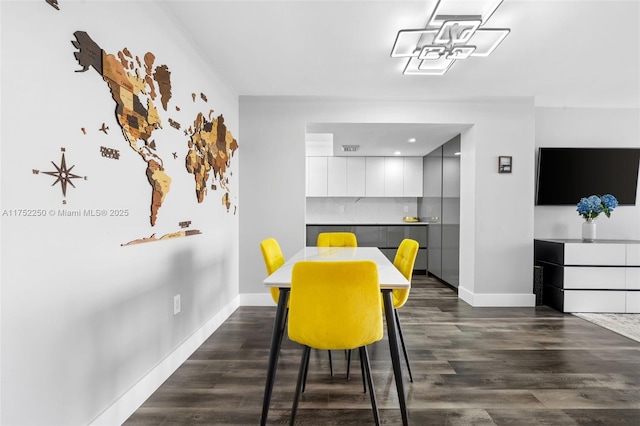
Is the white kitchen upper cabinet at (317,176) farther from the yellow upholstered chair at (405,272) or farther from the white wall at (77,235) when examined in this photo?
the white wall at (77,235)

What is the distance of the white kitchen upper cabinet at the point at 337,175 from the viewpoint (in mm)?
6348

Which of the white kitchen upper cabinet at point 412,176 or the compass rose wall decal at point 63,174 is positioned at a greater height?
the white kitchen upper cabinet at point 412,176

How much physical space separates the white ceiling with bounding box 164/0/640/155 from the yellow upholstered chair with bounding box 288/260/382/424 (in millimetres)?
1711

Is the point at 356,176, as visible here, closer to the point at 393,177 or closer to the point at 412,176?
the point at 393,177

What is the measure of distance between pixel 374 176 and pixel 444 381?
4.51m

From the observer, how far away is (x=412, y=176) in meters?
Result: 6.36

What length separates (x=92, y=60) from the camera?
5.02 ft

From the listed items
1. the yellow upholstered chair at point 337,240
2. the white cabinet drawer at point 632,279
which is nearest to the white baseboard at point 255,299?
the yellow upholstered chair at point 337,240

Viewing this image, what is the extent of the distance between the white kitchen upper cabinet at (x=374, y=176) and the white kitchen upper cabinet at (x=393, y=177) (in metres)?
0.07

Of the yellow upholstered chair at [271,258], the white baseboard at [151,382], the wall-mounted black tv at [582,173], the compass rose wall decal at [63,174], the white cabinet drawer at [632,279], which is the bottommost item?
the white baseboard at [151,382]

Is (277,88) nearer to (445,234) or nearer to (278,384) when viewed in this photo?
(278,384)

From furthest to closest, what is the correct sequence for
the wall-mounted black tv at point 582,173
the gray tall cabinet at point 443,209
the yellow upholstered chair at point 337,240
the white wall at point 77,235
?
the gray tall cabinet at point 443,209
the wall-mounted black tv at point 582,173
the yellow upholstered chair at point 337,240
the white wall at point 77,235

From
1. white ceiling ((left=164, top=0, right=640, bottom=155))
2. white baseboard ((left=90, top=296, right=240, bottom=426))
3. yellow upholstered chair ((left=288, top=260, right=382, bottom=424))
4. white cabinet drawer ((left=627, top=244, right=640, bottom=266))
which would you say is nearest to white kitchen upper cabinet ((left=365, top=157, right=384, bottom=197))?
white ceiling ((left=164, top=0, right=640, bottom=155))

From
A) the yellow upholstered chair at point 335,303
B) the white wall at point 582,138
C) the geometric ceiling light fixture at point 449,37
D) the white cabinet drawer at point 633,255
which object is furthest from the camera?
the white wall at point 582,138
